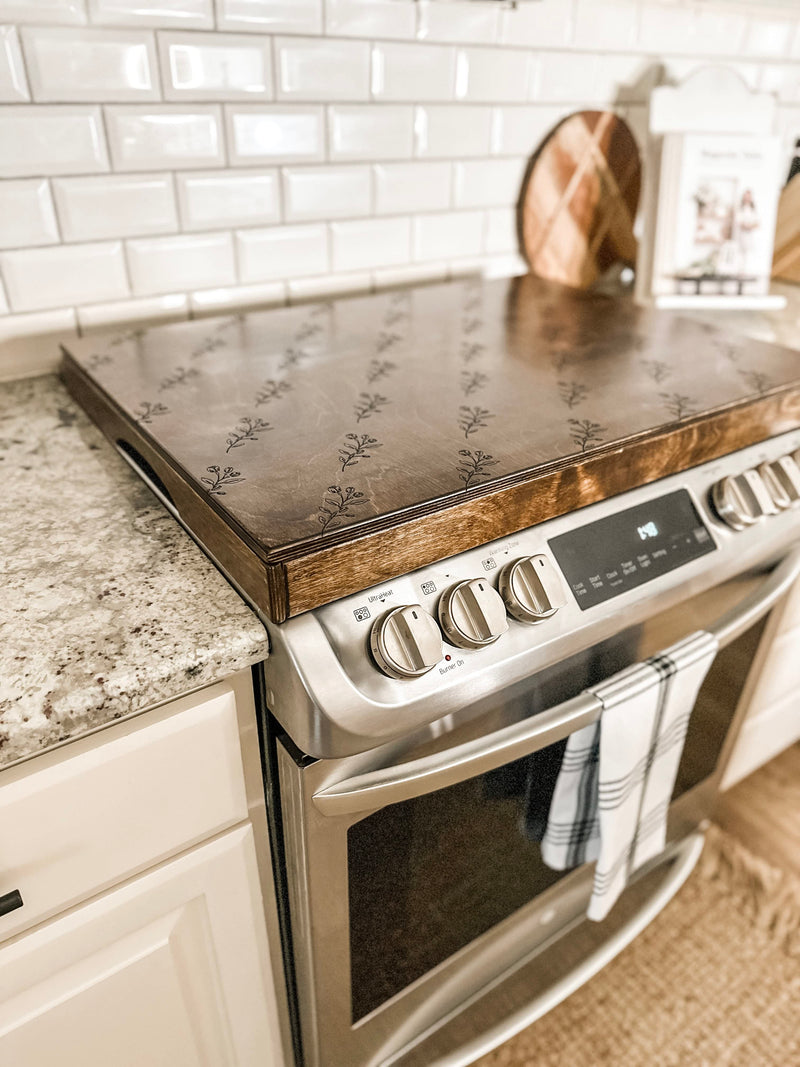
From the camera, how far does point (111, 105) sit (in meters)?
0.89

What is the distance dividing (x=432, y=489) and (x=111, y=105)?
0.67 m

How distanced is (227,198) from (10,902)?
33.9 inches

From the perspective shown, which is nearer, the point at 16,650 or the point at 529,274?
the point at 16,650

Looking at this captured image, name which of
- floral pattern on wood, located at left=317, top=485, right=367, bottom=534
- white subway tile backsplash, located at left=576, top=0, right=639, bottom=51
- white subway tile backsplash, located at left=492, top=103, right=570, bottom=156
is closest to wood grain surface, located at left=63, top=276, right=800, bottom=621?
floral pattern on wood, located at left=317, top=485, right=367, bottom=534

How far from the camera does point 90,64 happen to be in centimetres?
86

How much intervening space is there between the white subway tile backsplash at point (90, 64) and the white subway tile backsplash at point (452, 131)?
1.33ft

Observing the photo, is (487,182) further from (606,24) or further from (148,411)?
(148,411)

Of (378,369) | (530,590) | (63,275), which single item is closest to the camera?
(530,590)

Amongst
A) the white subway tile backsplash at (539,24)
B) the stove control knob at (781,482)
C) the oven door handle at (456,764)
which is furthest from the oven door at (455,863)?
the white subway tile backsplash at (539,24)

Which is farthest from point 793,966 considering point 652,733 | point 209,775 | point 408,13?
point 408,13

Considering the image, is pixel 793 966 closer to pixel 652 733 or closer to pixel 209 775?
pixel 652 733

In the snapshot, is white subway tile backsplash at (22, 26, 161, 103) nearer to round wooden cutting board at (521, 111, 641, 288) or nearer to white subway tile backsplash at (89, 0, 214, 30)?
white subway tile backsplash at (89, 0, 214, 30)

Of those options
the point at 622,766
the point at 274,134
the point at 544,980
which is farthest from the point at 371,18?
the point at 544,980

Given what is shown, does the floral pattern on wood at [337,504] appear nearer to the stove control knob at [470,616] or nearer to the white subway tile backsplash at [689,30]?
the stove control knob at [470,616]
